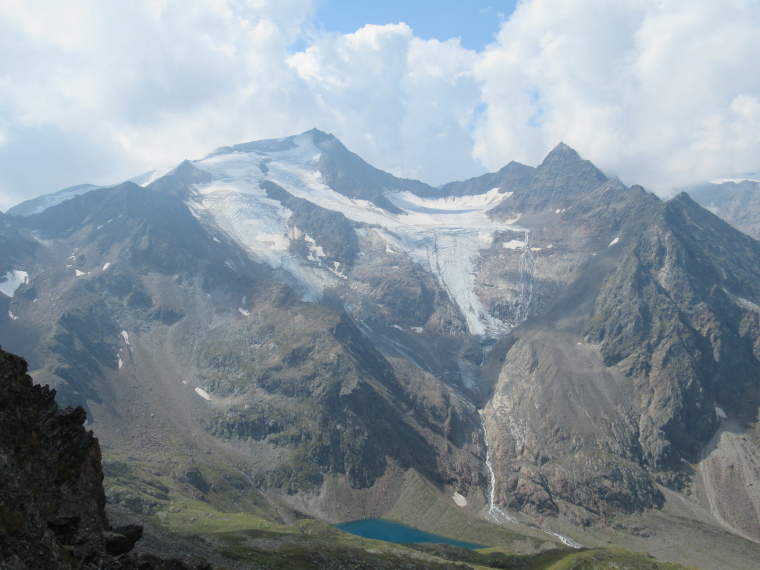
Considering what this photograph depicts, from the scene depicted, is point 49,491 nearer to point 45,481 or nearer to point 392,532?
point 45,481

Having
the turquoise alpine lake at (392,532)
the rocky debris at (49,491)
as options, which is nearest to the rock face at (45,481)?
the rocky debris at (49,491)

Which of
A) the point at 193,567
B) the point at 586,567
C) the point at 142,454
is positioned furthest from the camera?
the point at 142,454

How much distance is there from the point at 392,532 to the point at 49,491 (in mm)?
171249

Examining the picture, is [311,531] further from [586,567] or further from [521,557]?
[586,567]

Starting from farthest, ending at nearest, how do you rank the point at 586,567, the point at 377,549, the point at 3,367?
the point at 586,567, the point at 377,549, the point at 3,367

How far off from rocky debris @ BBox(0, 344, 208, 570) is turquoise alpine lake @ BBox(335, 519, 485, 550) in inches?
6166

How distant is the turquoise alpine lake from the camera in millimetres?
179875

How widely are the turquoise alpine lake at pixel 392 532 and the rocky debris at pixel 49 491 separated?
156605mm

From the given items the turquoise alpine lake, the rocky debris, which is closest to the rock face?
the rocky debris

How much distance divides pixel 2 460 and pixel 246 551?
222ft

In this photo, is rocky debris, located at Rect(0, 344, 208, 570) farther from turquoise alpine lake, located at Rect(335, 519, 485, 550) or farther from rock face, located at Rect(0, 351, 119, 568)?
turquoise alpine lake, located at Rect(335, 519, 485, 550)

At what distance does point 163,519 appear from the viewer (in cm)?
13238

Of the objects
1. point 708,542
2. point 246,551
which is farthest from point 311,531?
point 708,542

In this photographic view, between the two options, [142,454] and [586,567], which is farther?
[142,454]
